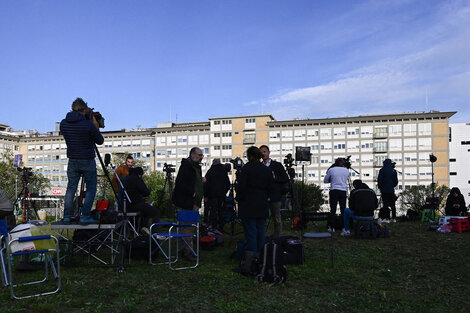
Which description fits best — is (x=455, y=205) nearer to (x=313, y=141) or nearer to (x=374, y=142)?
(x=374, y=142)

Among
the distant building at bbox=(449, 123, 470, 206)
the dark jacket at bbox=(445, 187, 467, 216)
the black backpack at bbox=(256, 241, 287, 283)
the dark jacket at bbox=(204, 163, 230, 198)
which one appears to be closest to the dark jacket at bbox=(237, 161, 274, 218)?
the black backpack at bbox=(256, 241, 287, 283)

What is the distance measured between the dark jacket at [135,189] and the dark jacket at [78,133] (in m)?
1.81

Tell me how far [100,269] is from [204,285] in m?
1.78

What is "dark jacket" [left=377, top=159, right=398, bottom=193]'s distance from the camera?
34.0 ft

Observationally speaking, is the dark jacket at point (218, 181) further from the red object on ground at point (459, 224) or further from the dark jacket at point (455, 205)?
the dark jacket at point (455, 205)

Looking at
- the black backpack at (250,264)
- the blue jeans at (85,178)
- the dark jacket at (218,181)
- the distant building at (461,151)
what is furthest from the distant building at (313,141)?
the blue jeans at (85,178)

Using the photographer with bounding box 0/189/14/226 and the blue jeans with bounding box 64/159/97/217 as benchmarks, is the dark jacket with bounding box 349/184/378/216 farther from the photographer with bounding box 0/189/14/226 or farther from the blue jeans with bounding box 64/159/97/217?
the photographer with bounding box 0/189/14/226

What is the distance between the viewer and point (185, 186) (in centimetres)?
634

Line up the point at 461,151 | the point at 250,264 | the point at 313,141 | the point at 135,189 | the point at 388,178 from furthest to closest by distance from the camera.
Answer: the point at 461,151 → the point at 313,141 → the point at 388,178 → the point at 135,189 → the point at 250,264

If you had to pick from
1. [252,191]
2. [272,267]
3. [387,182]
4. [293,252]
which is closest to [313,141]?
[387,182]

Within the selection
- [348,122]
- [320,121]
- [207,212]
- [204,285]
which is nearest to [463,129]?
[348,122]

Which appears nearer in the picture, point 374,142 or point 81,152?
point 81,152

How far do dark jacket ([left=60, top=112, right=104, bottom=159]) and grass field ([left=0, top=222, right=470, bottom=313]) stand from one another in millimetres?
1692

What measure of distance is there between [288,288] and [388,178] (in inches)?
272
